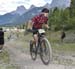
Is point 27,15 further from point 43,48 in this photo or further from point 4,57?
point 4,57

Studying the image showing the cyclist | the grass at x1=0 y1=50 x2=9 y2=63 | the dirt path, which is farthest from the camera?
the grass at x1=0 y1=50 x2=9 y2=63

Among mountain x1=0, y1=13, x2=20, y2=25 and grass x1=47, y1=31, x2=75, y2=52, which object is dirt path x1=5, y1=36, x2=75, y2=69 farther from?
mountain x1=0, y1=13, x2=20, y2=25

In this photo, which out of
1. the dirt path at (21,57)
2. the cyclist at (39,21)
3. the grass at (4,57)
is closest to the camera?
the cyclist at (39,21)

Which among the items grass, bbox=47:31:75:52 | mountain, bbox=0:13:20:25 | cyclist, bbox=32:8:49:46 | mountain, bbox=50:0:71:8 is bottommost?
grass, bbox=47:31:75:52

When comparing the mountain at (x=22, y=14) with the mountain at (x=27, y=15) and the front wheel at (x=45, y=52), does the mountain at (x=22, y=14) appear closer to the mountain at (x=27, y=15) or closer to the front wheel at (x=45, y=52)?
the mountain at (x=27, y=15)

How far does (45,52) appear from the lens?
2.38m

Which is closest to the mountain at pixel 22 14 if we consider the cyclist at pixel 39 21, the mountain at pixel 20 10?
the mountain at pixel 20 10

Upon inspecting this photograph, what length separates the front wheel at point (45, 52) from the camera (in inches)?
91.0

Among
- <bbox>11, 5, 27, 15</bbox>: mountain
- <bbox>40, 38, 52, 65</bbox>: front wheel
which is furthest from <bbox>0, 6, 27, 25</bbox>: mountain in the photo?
<bbox>40, 38, 52, 65</bbox>: front wheel

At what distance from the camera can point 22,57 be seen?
2.68 meters

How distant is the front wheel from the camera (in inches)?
91.0

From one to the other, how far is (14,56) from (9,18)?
45cm

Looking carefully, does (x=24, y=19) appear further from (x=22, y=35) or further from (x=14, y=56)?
(x=14, y=56)

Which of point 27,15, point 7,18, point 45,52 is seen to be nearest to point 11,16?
point 7,18
